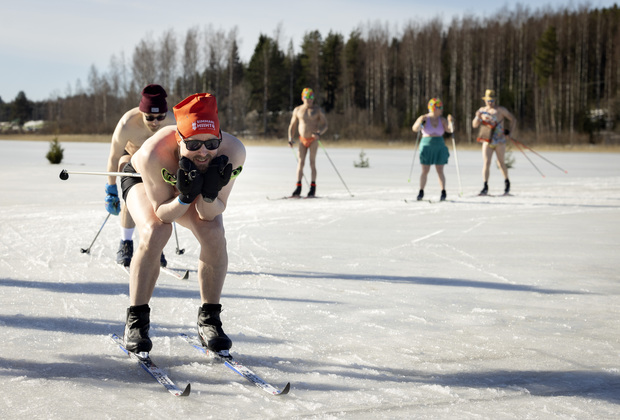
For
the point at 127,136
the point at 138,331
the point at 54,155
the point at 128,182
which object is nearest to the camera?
the point at 138,331

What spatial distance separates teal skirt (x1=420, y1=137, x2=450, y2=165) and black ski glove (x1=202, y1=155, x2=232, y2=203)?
28.0ft

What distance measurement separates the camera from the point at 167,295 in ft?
16.0

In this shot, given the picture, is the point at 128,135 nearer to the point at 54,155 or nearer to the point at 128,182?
the point at 128,182

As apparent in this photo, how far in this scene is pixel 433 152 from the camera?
1138 cm

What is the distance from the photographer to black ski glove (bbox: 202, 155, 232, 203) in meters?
3.16

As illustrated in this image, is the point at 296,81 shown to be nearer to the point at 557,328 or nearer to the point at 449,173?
the point at 449,173

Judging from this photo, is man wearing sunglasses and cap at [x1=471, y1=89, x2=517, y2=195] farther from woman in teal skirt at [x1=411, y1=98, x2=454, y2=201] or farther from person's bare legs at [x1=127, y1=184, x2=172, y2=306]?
person's bare legs at [x1=127, y1=184, x2=172, y2=306]

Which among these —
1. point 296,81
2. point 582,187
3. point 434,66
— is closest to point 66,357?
point 582,187

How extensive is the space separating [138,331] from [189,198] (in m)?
0.77

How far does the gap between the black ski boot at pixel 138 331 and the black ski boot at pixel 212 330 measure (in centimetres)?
29

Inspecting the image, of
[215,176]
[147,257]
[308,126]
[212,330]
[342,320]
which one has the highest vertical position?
[308,126]

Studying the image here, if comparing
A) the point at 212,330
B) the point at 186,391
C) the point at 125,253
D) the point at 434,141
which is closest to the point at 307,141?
the point at 434,141

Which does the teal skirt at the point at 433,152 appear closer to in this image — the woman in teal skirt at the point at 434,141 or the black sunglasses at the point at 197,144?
the woman in teal skirt at the point at 434,141

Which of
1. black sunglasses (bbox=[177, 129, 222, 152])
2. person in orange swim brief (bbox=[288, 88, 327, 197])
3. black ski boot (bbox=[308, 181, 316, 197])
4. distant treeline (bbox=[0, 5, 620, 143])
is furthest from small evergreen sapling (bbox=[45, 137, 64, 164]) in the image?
distant treeline (bbox=[0, 5, 620, 143])
